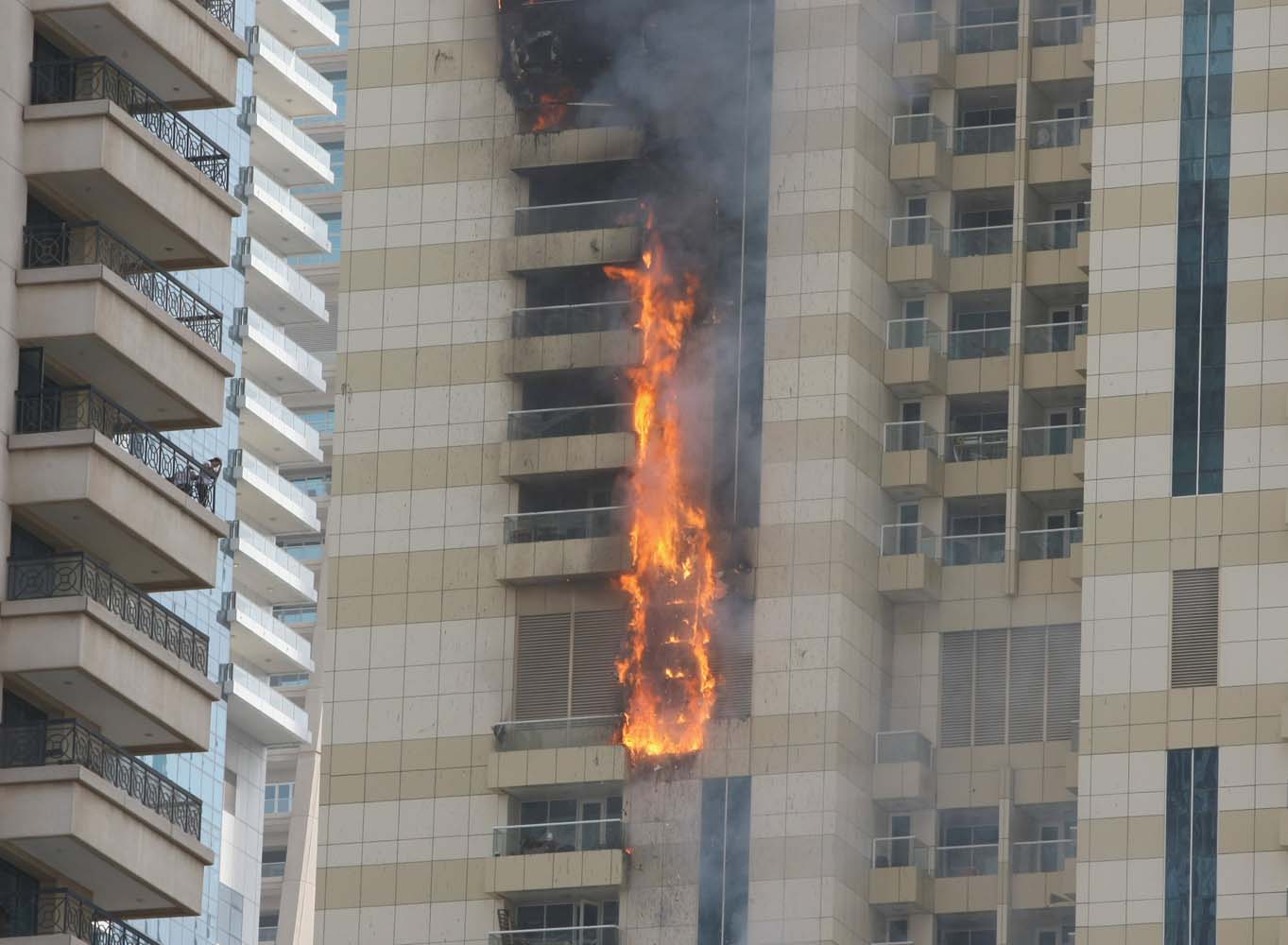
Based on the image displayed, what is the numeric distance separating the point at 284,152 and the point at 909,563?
6707 centimetres

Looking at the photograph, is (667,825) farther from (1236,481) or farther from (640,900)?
(1236,481)

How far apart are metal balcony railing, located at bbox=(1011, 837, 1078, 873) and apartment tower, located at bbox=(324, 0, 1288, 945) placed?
0.34 ft

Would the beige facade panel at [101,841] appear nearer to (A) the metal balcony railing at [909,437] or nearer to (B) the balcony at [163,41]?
(B) the balcony at [163,41]

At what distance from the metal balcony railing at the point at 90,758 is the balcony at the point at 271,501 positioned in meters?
77.7

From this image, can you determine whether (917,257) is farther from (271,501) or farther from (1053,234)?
(271,501)

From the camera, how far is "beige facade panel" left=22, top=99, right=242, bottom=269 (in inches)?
2739

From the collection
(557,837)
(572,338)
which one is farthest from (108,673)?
(572,338)

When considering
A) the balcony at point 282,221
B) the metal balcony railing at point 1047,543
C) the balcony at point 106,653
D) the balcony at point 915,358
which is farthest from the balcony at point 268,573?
the balcony at point 106,653

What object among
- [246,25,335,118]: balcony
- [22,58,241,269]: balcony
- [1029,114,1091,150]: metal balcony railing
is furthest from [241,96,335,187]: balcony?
[22,58,241,269]: balcony

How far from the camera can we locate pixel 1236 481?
91.7 m

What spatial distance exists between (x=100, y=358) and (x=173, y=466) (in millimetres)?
5721

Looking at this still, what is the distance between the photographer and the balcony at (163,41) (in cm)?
7119

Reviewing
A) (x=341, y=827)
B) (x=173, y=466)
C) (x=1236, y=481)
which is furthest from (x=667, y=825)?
(x=173, y=466)

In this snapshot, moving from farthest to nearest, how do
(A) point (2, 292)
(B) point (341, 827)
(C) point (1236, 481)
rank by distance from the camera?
(B) point (341, 827) < (C) point (1236, 481) < (A) point (2, 292)
